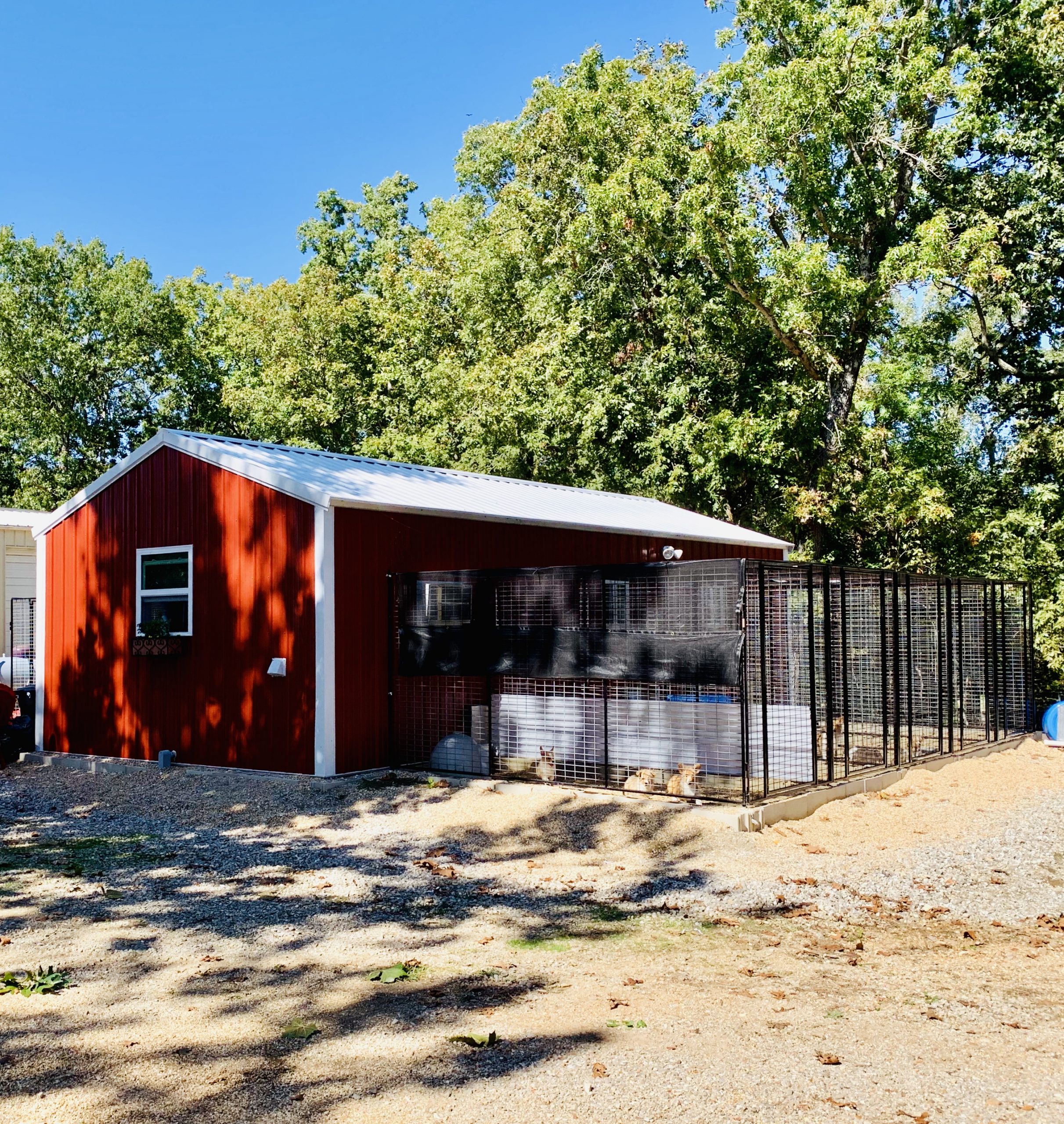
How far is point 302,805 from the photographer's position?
9625 mm

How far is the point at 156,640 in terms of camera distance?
11.8 metres

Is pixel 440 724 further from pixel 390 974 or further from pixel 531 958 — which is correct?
pixel 390 974

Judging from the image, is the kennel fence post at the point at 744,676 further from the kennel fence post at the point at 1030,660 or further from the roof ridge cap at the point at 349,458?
the kennel fence post at the point at 1030,660

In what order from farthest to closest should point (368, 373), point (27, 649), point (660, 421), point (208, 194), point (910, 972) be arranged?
1. point (208, 194)
2. point (368, 373)
3. point (660, 421)
4. point (27, 649)
5. point (910, 972)

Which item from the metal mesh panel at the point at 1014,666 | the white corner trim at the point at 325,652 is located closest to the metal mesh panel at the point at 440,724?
the white corner trim at the point at 325,652

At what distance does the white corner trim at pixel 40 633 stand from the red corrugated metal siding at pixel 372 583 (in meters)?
5.06

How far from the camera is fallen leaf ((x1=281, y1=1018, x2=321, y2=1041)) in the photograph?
425 centimetres

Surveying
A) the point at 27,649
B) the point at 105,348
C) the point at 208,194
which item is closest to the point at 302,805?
the point at 27,649

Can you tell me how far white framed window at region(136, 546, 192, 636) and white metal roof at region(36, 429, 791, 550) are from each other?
44.0 inches

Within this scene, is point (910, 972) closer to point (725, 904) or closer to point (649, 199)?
point (725, 904)

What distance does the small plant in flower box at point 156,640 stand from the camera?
1176 centimetres

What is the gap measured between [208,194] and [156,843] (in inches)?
1535

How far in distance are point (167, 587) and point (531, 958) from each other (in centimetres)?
807

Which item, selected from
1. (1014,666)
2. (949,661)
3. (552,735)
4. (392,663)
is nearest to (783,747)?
(552,735)
